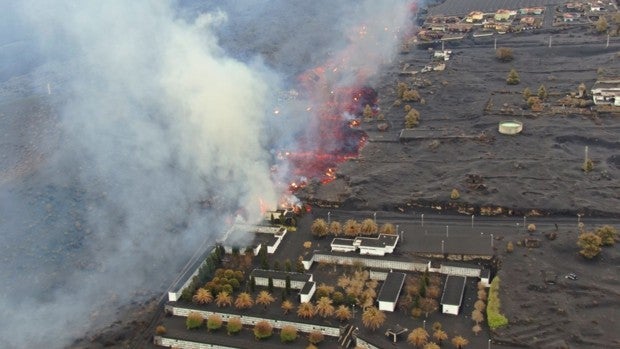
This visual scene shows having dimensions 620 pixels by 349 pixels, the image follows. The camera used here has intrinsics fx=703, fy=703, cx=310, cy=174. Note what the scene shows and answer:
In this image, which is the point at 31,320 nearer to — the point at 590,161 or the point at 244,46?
the point at 590,161

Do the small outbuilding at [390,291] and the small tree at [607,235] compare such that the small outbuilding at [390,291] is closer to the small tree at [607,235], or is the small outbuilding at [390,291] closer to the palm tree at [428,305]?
the palm tree at [428,305]

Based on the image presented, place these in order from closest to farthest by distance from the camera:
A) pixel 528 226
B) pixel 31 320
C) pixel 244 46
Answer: pixel 31 320
pixel 528 226
pixel 244 46

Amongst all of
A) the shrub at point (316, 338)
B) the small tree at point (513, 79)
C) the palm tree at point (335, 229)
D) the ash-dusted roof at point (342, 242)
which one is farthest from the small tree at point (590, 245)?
the small tree at point (513, 79)

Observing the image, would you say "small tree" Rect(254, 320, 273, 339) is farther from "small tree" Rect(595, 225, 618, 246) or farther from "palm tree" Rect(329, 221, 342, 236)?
"small tree" Rect(595, 225, 618, 246)

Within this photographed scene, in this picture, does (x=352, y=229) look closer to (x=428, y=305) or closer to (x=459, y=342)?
(x=428, y=305)

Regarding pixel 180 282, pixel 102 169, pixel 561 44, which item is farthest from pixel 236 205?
pixel 561 44

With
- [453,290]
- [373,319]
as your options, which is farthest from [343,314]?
[453,290]
